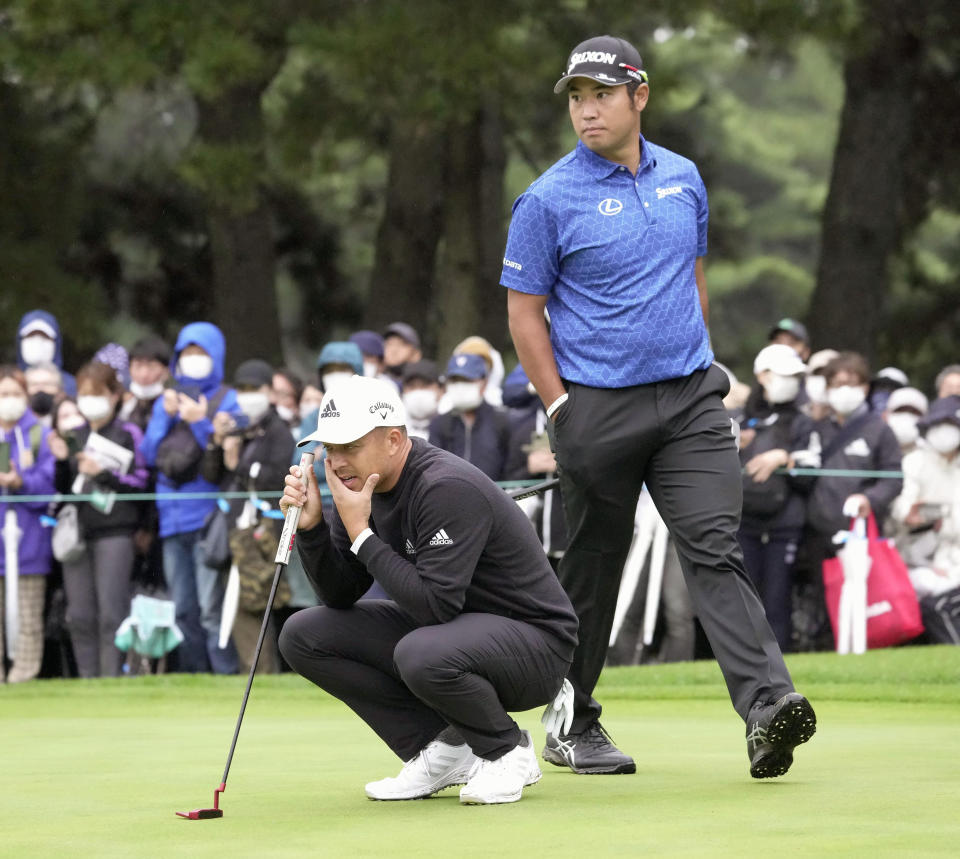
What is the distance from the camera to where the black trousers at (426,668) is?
522 centimetres

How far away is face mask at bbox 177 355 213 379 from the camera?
37.7ft

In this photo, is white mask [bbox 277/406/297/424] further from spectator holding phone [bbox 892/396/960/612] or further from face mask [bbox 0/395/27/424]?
spectator holding phone [bbox 892/396/960/612]

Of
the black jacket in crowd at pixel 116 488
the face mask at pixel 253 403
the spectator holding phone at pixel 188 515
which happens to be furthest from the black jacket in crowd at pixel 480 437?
the black jacket in crowd at pixel 116 488

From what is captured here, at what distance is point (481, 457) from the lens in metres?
11.0

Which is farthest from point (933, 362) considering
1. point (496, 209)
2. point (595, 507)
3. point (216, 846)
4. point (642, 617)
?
point (216, 846)

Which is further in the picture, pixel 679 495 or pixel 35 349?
pixel 35 349

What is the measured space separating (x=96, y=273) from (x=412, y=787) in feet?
55.4

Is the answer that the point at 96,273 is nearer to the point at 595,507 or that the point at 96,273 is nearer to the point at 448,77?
the point at 448,77

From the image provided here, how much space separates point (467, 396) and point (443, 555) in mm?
6118

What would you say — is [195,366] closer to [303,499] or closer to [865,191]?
[303,499]

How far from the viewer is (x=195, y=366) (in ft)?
37.7

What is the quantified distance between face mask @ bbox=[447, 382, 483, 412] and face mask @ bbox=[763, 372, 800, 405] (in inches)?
66.8

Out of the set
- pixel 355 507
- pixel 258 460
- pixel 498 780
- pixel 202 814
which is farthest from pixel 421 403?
pixel 202 814

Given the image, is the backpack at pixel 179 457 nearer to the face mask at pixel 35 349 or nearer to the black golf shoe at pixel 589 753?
the face mask at pixel 35 349
